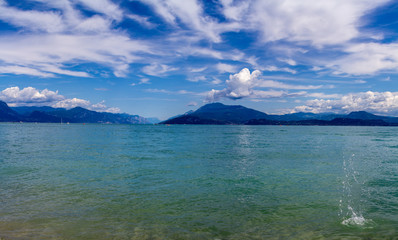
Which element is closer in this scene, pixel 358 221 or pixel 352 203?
pixel 358 221

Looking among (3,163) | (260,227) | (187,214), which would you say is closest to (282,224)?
(260,227)

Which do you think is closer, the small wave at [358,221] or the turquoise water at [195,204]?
the turquoise water at [195,204]

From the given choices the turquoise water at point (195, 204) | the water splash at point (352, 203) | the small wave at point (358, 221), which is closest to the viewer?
the turquoise water at point (195, 204)

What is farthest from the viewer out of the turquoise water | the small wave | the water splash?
the water splash

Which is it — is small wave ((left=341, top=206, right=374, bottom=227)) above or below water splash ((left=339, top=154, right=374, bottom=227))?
above

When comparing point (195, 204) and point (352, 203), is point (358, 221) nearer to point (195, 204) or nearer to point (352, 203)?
point (352, 203)

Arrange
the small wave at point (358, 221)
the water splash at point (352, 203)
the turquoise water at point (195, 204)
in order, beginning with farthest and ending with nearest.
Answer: the water splash at point (352, 203)
the small wave at point (358, 221)
the turquoise water at point (195, 204)

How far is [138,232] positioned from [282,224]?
866 centimetres

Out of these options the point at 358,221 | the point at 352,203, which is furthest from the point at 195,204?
the point at 352,203

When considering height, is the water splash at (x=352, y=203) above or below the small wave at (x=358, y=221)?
below

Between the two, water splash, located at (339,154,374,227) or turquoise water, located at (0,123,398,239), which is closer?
turquoise water, located at (0,123,398,239)

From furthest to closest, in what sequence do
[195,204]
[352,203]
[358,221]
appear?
[352,203], [195,204], [358,221]

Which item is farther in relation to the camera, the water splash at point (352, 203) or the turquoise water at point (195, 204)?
the water splash at point (352, 203)

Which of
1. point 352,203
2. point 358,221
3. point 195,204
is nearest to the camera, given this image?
point 358,221
